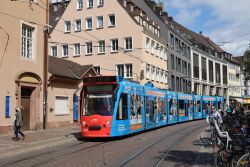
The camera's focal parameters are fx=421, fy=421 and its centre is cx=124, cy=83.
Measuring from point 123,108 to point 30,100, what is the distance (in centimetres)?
822

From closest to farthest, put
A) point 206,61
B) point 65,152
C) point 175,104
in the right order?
1. point 65,152
2. point 175,104
3. point 206,61

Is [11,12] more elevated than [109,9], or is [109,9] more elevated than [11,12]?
[109,9]

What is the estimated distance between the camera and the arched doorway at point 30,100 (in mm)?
25562

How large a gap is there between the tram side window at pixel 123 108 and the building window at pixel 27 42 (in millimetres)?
8053

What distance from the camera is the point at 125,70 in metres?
50.3

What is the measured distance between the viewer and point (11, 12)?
2403 cm

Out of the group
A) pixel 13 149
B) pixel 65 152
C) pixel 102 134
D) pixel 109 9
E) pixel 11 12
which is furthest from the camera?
pixel 109 9

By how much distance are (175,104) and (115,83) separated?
16.5 metres

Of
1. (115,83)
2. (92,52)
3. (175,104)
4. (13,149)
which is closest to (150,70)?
(92,52)

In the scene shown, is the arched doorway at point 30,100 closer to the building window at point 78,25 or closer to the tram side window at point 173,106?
the tram side window at point 173,106

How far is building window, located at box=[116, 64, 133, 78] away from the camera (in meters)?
49.8

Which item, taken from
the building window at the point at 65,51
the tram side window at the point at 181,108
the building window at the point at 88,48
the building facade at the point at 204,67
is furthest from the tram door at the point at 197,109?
the building window at the point at 65,51

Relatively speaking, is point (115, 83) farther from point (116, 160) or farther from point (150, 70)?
point (150, 70)

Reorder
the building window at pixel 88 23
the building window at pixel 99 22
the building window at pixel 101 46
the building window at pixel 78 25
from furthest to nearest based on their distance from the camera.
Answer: the building window at pixel 78 25 < the building window at pixel 88 23 < the building window at pixel 99 22 < the building window at pixel 101 46
